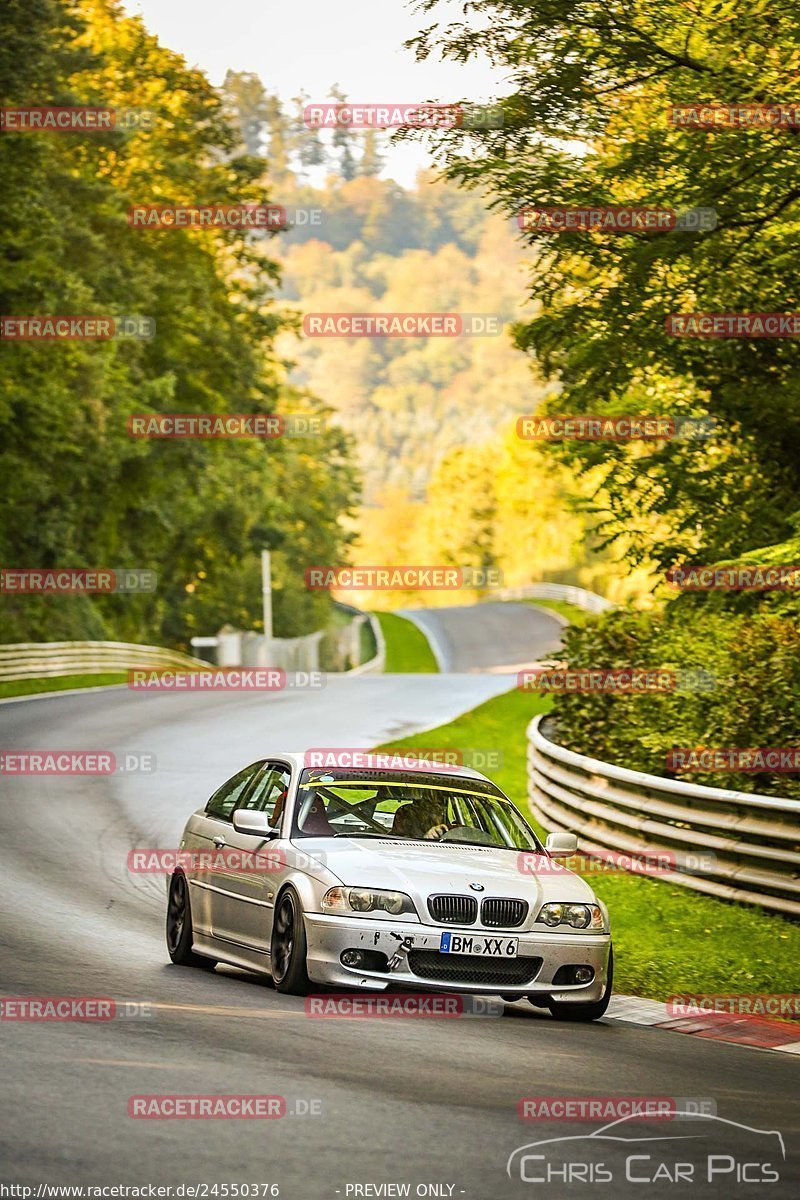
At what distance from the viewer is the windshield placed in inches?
431

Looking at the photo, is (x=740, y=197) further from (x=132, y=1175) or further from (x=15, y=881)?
(x=132, y=1175)

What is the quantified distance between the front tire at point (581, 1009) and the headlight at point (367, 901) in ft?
3.61

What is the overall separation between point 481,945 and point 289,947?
1113 millimetres

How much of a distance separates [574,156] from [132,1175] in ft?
48.0

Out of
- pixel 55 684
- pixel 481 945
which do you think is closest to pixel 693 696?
pixel 481 945

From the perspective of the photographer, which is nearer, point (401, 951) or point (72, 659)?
point (401, 951)

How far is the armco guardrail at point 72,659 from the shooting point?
43.8 meters

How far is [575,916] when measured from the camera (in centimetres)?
1038

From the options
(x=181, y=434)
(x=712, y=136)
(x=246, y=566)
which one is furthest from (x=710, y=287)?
(x=246, y=566)
